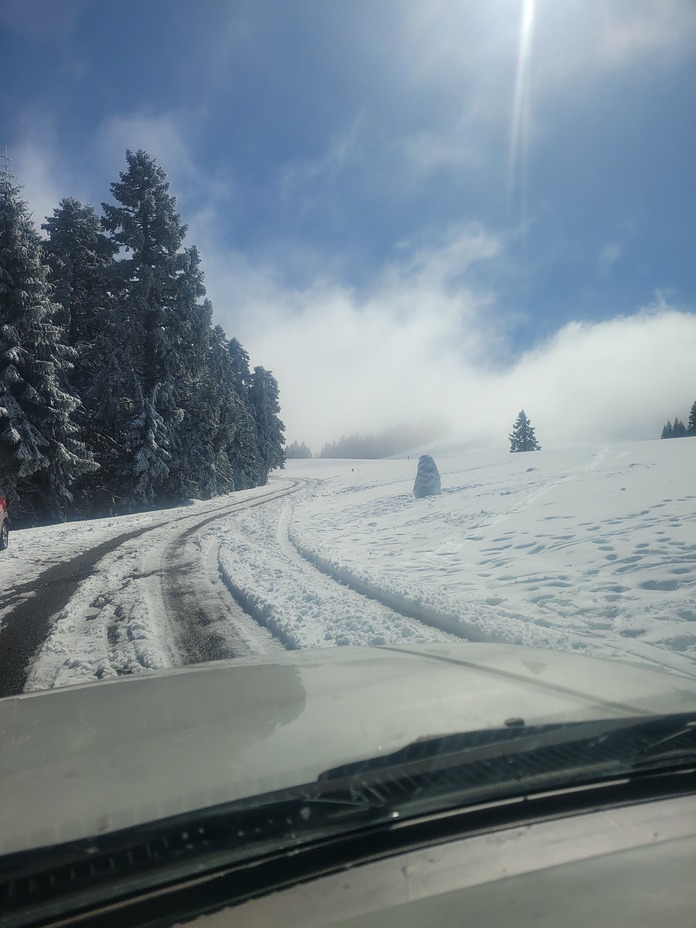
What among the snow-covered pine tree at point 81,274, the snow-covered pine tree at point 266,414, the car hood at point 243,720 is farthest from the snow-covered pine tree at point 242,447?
the car hood at point 243,720

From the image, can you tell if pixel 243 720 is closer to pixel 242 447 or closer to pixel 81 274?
pixel 81 274

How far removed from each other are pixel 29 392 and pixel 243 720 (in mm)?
21581

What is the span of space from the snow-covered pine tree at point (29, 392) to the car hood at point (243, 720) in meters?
19.7

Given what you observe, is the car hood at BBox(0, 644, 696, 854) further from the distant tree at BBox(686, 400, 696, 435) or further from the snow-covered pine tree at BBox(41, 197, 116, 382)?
the distant tree at BBox(686, 400, 696, 435)

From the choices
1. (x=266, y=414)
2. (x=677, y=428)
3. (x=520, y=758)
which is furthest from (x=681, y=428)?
(x=520, y=758)

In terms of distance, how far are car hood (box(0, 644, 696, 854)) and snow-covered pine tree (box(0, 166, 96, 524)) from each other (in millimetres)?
19685

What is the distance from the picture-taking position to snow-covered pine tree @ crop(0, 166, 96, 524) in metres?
19.8

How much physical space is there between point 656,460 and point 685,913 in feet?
57.3

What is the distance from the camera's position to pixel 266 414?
63656 millimetres

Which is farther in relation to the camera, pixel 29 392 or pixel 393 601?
pixel 29 392

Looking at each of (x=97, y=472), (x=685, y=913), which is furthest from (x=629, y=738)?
(x=97, y=472)

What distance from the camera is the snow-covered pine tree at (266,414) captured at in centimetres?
6225

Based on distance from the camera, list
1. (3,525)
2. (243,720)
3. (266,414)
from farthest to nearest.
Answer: (266,414) → (3,525) → (243,720)

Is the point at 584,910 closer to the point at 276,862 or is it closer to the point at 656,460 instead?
the point at 276,862
